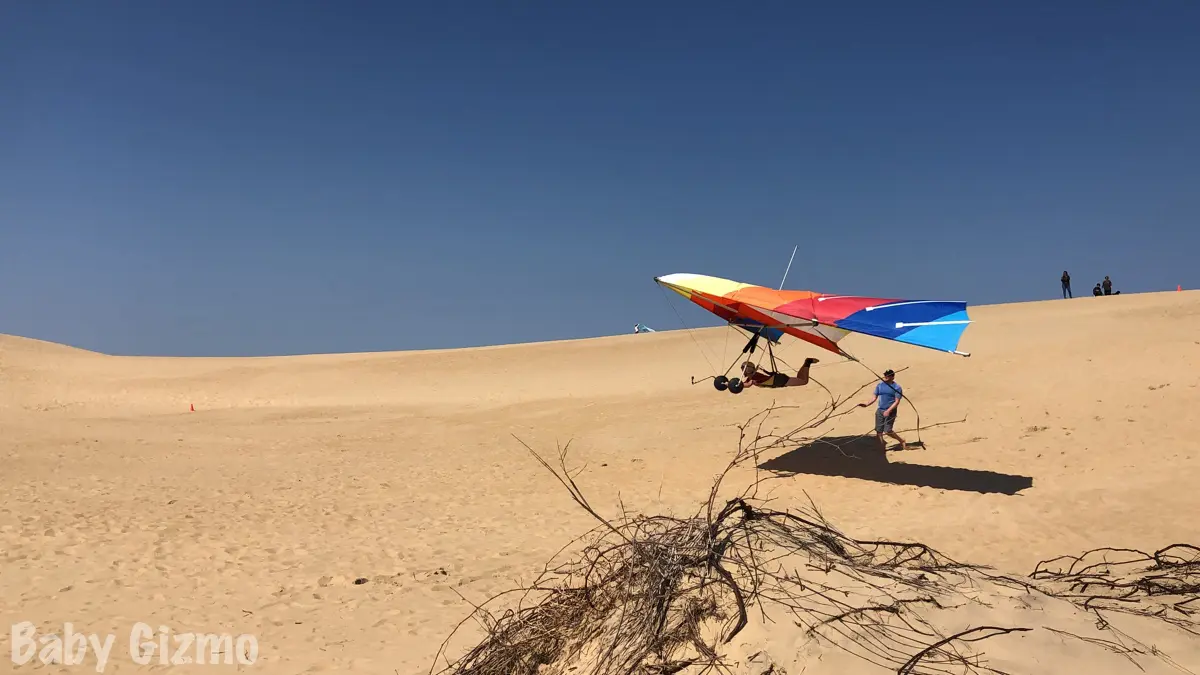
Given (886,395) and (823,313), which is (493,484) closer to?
(823,313)

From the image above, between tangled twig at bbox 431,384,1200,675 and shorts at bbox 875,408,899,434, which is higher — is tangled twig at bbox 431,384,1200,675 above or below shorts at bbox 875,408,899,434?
below

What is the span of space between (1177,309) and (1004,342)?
5.55 meters

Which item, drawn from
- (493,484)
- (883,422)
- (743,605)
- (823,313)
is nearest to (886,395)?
(883,422)

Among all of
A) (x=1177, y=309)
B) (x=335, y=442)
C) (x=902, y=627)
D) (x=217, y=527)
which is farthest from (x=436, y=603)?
(x=1177, y=309)

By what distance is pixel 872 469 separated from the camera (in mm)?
12211

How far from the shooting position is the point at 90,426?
18.4m

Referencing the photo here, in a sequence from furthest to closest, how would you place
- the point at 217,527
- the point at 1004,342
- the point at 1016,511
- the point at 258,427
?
1. the point at 1004,342
2. the point at 258,427
3. the point at 217,527
4. the point at 1016,511

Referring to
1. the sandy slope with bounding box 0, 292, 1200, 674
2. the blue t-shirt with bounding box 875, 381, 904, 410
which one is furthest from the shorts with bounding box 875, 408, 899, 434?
the sandy slope with bounding box 0, 292, 1200, 674

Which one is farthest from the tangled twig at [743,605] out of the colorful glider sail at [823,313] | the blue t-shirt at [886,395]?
the blue t-shirt at [886,395]

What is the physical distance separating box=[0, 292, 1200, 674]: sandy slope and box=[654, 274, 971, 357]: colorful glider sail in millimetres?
2361

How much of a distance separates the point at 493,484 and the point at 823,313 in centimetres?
644

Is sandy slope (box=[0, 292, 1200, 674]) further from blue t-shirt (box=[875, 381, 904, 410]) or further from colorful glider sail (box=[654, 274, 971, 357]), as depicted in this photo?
colorful glider sail (box=[654, 274, 971, 357])

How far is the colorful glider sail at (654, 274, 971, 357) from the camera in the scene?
9609 mm

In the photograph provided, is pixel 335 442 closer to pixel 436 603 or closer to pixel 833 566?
pixel 436 603
